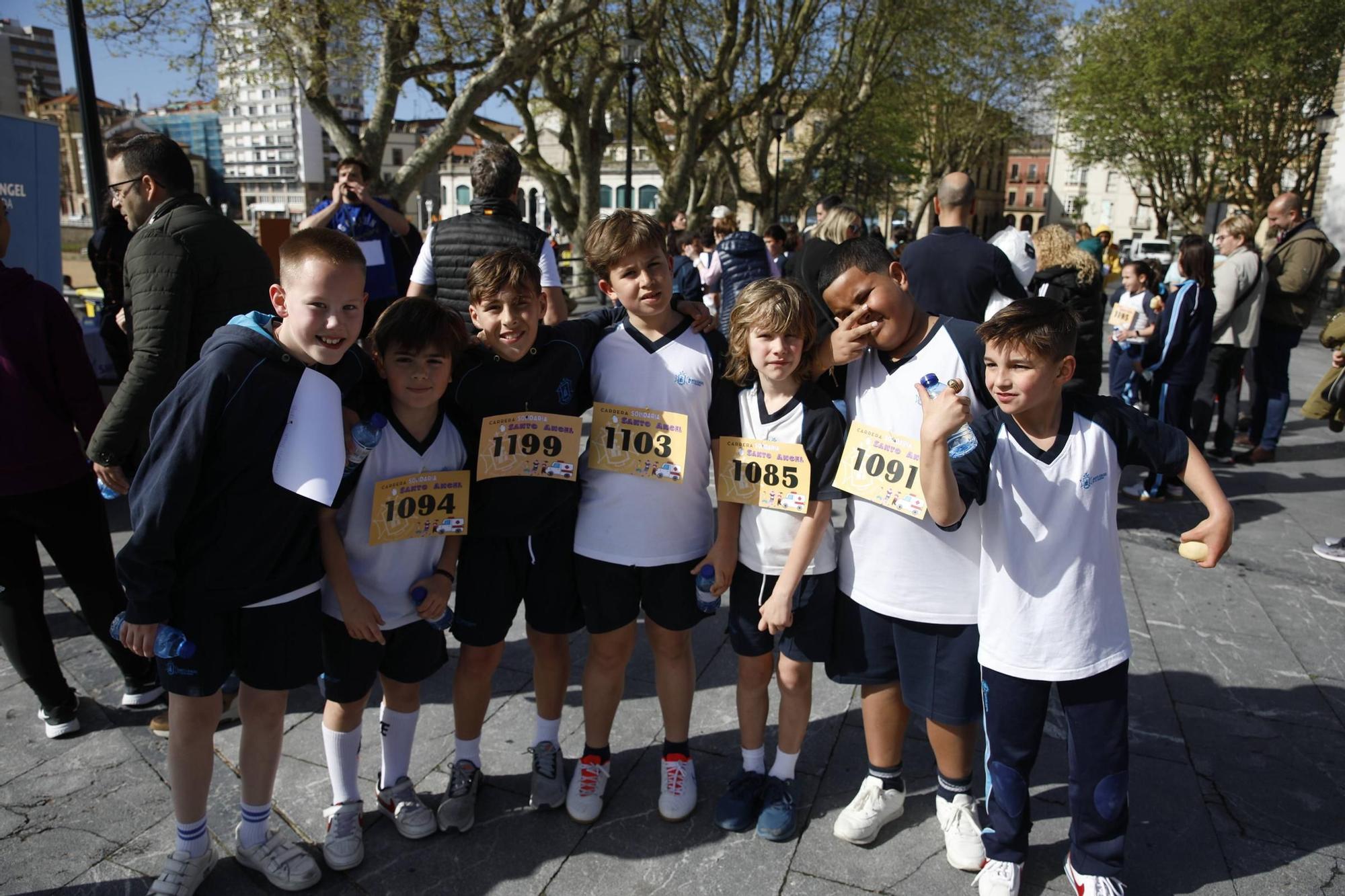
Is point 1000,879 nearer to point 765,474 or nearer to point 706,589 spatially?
point 706,589

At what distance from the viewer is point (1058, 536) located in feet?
6.94

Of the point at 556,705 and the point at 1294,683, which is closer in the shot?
the point at 556,705

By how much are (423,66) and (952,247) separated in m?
11.2

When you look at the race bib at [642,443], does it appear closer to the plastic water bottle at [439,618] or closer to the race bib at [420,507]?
the race bib at [420,507]

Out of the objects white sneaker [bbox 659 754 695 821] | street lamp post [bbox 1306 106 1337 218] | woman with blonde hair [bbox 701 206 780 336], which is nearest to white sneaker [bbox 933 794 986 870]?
white sneaker [bbox 659 754 695 821]

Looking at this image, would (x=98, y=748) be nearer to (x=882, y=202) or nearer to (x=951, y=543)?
(x=951, y=543)

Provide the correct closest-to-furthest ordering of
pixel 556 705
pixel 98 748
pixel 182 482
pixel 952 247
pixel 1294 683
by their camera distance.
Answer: pixel 182 482
pixel 556 705
pixel 98 748
pixel 1294 683
pixel 952 247

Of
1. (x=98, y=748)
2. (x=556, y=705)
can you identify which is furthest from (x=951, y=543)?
(x=98, y=748)

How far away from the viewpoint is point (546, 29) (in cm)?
1067

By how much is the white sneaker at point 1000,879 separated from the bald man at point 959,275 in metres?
2.64

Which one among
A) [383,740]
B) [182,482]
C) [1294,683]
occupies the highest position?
[182,482]

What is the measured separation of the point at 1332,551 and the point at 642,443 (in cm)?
484

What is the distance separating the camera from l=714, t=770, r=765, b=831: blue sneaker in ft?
8.45

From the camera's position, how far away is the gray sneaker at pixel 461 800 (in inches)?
101
